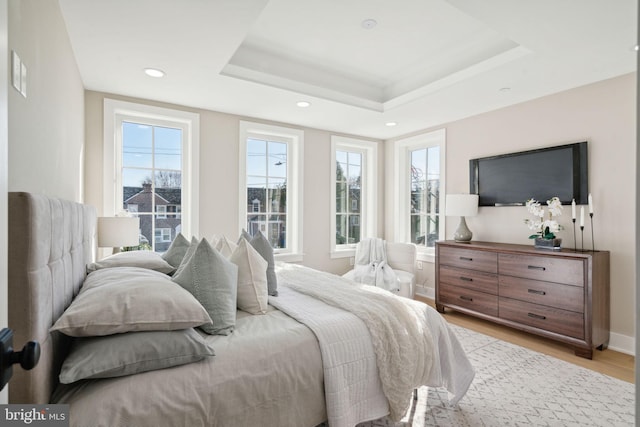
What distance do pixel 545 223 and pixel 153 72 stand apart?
3882 millimetres

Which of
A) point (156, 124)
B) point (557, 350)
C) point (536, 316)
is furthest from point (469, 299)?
point (156, 124)

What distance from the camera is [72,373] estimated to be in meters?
1.04

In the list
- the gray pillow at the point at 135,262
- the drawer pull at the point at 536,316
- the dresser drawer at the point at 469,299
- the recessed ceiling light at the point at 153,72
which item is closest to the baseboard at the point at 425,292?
the dresser drawer at the point at 469,299

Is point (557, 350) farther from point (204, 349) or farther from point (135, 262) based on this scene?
point (135, 262)

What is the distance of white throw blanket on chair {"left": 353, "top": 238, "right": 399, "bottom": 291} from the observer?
13.3ft

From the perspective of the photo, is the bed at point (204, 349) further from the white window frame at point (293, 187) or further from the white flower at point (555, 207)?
the white window frame at point (293, 187)

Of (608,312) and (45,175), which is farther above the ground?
(45,175)

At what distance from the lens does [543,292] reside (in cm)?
296

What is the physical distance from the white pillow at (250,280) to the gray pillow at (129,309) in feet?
1.67

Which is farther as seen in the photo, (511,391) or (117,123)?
(117,123)

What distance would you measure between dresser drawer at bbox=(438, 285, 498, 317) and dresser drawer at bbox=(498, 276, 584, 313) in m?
0.16

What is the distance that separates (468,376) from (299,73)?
302 cm

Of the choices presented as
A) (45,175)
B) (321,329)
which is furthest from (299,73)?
(321,329)

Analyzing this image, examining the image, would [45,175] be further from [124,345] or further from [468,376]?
[468,376]
